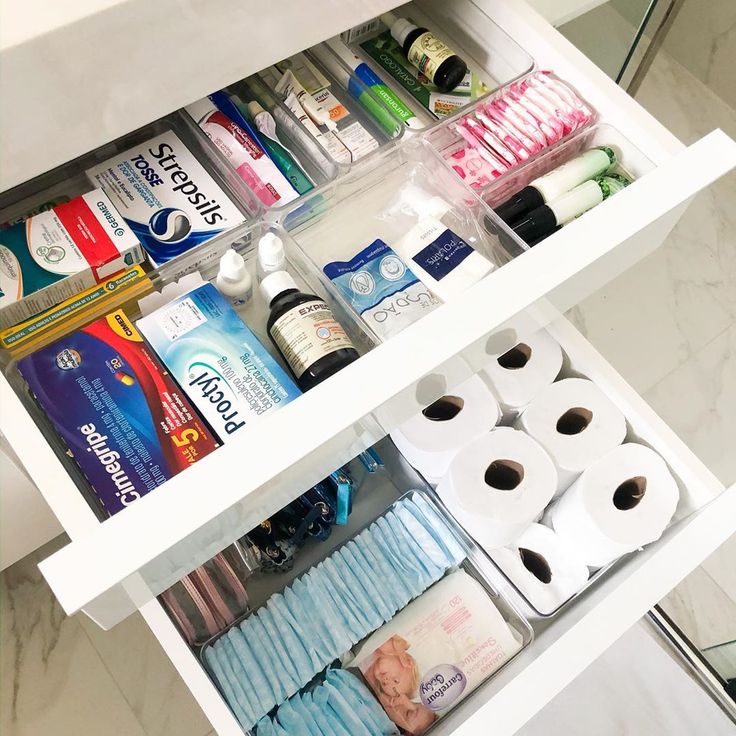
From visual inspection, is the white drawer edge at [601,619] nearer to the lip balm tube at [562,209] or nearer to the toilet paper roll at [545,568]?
the toilet paper roll at [545,568]

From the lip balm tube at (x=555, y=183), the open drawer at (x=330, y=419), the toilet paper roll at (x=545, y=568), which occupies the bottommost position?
the toilet paper roll at (x=545, y=568)

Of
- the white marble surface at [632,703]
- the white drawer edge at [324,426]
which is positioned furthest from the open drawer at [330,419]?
the white marble surface at [632,703]

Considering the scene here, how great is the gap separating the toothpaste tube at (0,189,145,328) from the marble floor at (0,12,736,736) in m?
0.77

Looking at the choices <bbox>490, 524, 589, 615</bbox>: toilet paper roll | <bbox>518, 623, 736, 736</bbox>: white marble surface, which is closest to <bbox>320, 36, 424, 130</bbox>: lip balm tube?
<bbox>490, 524, 589, 615</bbox>: toilet paper roll

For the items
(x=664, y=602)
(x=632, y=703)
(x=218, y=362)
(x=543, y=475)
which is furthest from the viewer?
(x=664, y=602)

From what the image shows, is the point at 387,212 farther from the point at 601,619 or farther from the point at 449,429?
the point at 601,619

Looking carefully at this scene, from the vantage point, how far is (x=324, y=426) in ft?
1.65

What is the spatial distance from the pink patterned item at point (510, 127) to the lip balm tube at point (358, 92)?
9cm

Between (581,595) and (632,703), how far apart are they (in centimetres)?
38

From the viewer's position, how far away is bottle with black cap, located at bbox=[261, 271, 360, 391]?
24.9 inches

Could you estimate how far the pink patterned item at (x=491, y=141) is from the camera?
77 cm

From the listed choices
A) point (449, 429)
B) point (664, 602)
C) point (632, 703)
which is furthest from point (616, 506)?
point (664, 602)

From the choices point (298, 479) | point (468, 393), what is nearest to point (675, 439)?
point (468, 393)

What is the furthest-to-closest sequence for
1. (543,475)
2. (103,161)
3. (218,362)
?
(543,475), (103,161), (218,362)
